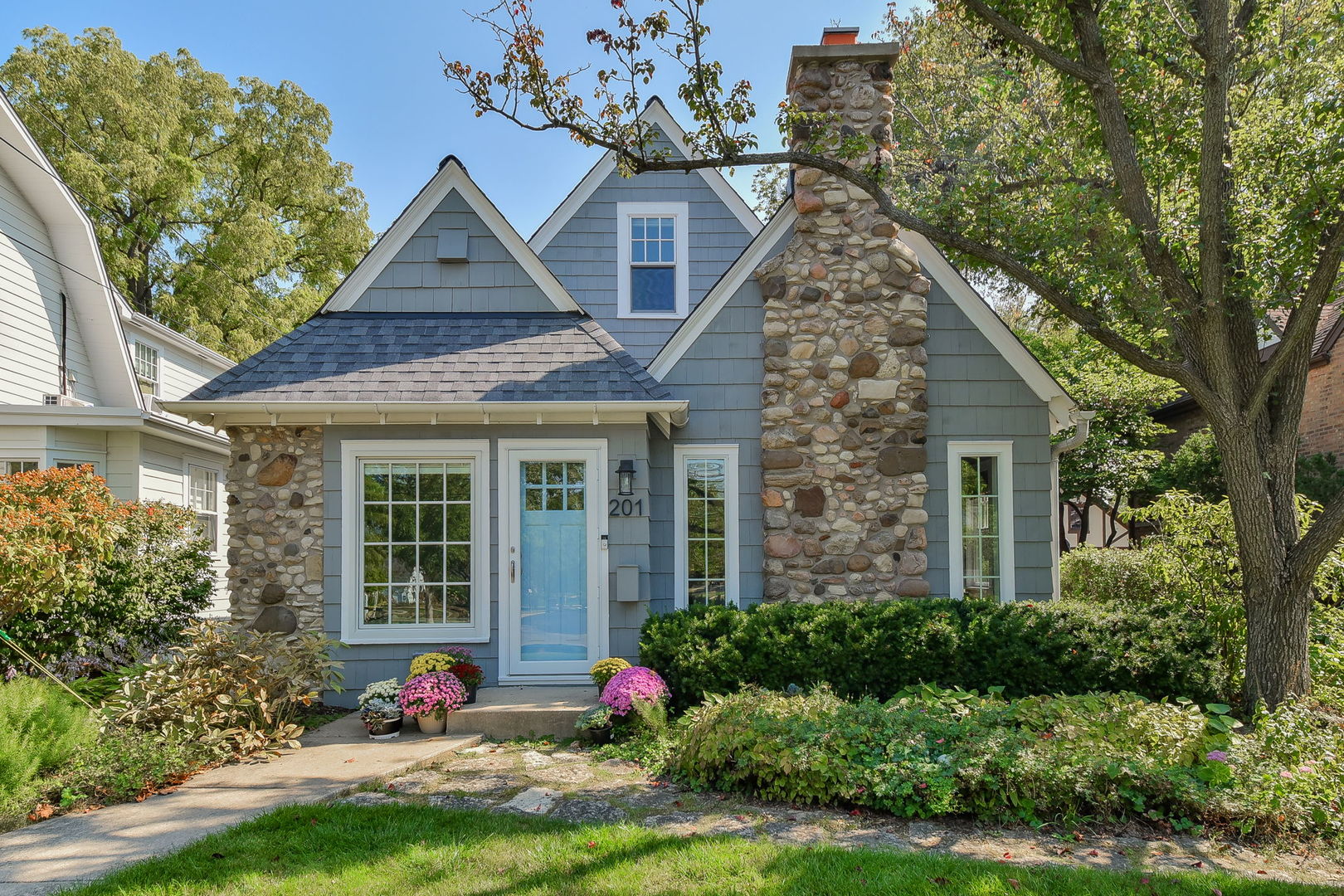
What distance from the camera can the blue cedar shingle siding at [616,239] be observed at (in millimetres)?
11562

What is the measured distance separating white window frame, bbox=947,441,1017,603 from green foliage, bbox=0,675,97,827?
24.5 ft

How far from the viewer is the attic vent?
855 centimetres

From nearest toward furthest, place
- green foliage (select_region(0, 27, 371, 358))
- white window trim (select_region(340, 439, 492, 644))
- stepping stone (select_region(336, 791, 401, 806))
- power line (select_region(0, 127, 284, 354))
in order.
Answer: stepping stone (select_region(336, 791, 401, 806))
white window trim (select_region(340, 439, 492, 644))
power line (select_region(0, 127, 284, 354))
green foliage (select_region(0, 27, 371, 358))

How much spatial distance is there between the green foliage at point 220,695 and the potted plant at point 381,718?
49cm

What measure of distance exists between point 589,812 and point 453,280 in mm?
5939

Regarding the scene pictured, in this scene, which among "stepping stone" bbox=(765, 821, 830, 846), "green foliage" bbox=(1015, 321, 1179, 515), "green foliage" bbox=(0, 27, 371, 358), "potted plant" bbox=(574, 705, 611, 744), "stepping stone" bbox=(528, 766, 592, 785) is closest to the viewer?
"stepping stone" bbox=(765, 821, 830, 846)

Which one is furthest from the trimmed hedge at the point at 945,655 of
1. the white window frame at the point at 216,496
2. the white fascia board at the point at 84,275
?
the white fascia board at the point at 84,275

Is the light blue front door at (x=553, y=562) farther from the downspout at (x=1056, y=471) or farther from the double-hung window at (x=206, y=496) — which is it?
the double-hung window at (x=206, y=496)

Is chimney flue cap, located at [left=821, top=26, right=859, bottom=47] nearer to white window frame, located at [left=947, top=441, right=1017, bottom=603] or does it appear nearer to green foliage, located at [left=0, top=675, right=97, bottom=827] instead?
white window frame, located at [left=947, top=441, right=1017, bottom=603]

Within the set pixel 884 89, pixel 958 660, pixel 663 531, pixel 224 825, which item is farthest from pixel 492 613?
pixel 884 89

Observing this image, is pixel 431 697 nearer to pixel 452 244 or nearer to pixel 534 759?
pixel 534 759

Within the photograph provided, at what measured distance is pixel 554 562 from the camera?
7719mm

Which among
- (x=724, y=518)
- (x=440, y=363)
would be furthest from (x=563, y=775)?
(x=440, y=363)

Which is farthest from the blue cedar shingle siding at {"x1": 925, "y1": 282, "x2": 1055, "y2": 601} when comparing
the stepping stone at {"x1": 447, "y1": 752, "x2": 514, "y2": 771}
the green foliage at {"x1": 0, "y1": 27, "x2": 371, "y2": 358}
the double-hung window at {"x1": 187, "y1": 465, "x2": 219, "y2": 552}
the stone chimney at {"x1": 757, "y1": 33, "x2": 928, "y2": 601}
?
the green foliage at {"x1": 0, "y1": 27, "x2": 371, "y2": 358}
